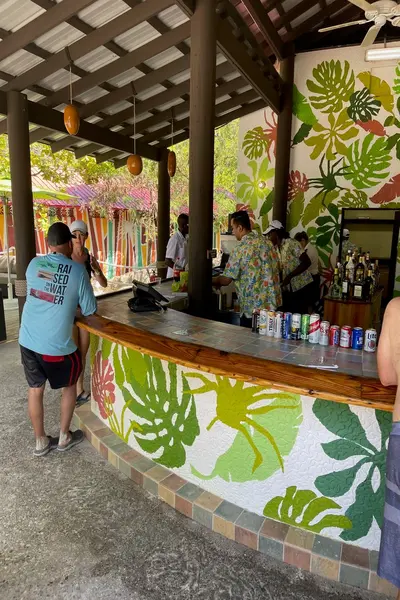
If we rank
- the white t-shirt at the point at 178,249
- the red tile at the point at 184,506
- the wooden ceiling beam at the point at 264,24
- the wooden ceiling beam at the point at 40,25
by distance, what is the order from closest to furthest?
the red tile at the point at 184,506 → the wooden ceiling beam at the point at 40,25 → the wooden ceiling beam at the point at 264,24 → the white t-shirt at the point at 178,249

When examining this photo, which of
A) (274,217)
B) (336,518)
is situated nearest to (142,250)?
A: (274,217)

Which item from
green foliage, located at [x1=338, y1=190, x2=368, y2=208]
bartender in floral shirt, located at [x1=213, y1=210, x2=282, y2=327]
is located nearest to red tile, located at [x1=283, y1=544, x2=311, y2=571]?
bartender in floral shirt, located at [x1=213, y1=210, x2=282, y2=327]

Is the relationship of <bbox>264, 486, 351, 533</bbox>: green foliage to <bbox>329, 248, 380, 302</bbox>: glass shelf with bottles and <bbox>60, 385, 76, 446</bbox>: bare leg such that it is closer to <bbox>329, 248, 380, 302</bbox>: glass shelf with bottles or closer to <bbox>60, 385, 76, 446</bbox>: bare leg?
<bbox>60, 385, 76, 446</bbox>: bare leg

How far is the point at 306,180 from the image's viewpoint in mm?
7875

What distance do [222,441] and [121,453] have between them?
2.88 feet

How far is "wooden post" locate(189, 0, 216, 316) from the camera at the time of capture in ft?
12.0

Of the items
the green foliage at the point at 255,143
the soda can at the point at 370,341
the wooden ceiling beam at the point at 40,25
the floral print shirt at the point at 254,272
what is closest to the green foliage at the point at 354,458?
the soda can at the point at 370,341

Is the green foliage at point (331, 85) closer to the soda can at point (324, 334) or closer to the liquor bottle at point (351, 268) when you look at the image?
the liquor bottle at point (351, 268)

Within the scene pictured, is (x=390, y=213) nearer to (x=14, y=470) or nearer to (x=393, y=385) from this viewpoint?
(x=393, y=385)

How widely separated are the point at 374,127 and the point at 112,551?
734cm

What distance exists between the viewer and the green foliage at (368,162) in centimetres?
731

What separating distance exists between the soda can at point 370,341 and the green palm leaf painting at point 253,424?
0.50 m

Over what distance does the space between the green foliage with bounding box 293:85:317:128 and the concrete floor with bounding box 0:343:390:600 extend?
684 cm

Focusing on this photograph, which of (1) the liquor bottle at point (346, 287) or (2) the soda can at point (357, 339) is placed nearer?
(2) the soda can at point (357, 339)
